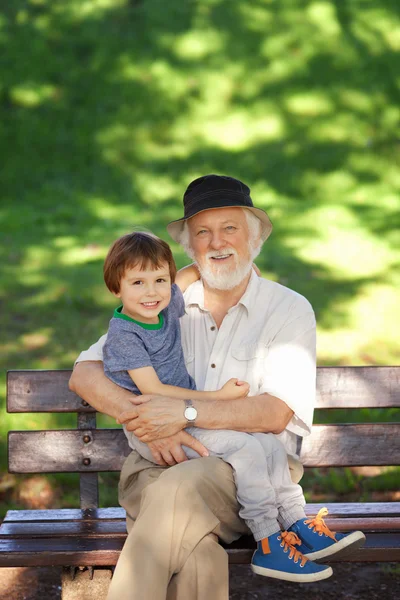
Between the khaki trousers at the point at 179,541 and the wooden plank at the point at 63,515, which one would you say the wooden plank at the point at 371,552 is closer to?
the khaki trousers at the point at 179,541

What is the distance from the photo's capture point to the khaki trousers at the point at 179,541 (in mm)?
2984

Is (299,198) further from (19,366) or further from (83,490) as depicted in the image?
(83,490)

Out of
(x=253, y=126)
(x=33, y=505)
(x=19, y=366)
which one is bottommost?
(x=33, y=505)

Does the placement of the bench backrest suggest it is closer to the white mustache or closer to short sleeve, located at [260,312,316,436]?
short sleeve, located at [260,312,316,436]

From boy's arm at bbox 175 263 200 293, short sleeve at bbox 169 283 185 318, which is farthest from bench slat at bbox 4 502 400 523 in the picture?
boy's arm at bbox 175 263 200 293

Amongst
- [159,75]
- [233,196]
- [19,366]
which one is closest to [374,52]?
[159,75]

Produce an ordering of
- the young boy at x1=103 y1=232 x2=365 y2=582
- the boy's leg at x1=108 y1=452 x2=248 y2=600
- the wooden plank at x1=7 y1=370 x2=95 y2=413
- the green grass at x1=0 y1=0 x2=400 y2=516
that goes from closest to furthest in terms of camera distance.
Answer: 1. the boy's leg at x1=108 y1=452 x2=248 y2=600
2. the young boy at x1=103 y1=232 x2=365 y2=582
3. the wooden plank at x1=7 y1=370 x2=95 y2=413
4. the green grass at x1=0 y1=0 x2=400 y2=516

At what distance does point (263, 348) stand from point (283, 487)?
1.89ft

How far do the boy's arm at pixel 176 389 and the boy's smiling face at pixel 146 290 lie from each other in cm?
22

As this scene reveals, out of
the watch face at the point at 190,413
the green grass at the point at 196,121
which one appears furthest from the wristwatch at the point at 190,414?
the green grass at the point at 196,121

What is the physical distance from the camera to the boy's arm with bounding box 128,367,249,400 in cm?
340

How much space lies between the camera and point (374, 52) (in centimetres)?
988

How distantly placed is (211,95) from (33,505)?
596 centimetres

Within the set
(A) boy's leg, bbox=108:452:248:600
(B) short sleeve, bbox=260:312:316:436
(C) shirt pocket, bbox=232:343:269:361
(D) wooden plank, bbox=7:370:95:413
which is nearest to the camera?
(A) boy's leg, bbox=108:452:248:600
